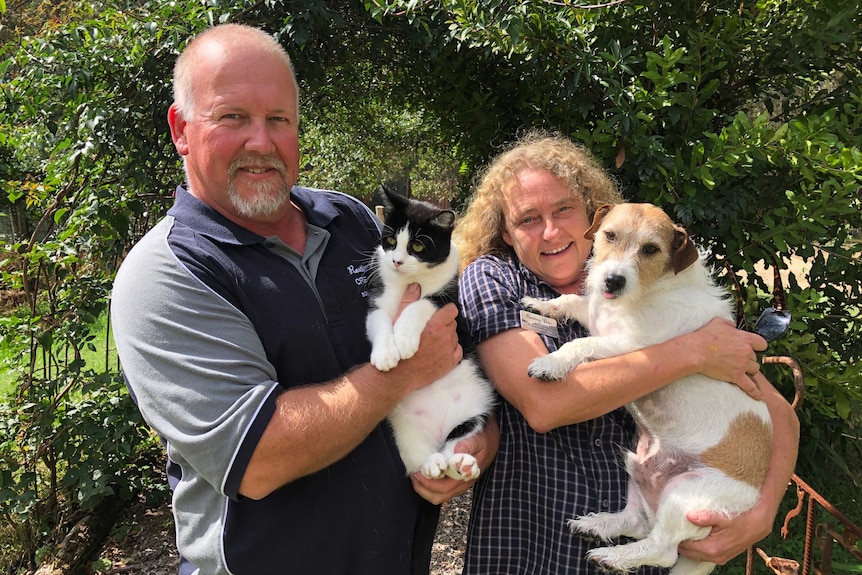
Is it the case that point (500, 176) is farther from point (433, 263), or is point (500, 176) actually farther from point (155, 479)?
point (155, 479)

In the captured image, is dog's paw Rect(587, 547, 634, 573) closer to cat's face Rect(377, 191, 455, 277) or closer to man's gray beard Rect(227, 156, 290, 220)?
cat's face Rect(377, 191, 455, 277)

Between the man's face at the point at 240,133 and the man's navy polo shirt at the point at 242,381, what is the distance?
4.0 inches

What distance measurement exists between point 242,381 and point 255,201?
69 centimetres

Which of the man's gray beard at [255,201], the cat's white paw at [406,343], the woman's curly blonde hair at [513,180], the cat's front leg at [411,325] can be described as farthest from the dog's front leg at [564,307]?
the man's gray beard at [255,201]

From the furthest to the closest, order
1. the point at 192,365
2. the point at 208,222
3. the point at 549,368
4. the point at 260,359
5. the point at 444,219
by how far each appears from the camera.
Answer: the point at 444,219
the point at 549,368
the point at 208,222
the point at 260,359
the point at 192,365

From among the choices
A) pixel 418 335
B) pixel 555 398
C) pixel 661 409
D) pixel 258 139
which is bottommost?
pixel 661 409

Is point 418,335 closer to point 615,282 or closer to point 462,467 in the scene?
point 462,467

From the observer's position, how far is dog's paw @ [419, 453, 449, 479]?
2064mm

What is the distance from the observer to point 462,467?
2.08m

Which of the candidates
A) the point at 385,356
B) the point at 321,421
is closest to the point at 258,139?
the point at 385,356

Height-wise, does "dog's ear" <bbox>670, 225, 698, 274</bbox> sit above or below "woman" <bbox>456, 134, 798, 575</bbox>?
above

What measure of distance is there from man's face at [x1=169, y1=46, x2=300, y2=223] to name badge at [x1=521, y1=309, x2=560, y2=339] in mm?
1077

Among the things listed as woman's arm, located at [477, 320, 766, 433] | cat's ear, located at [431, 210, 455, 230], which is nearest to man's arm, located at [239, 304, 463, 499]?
woman's arm, located at [477, 320, 766, 433]

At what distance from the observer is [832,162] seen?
Answer: 2650 millimetres
